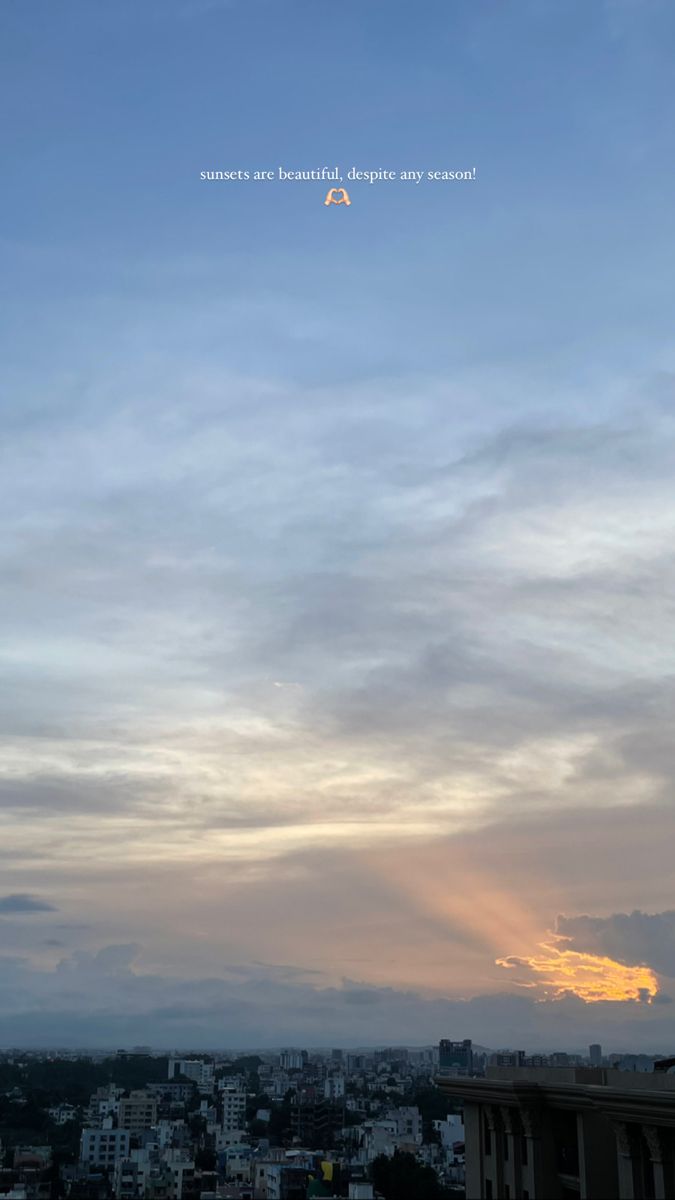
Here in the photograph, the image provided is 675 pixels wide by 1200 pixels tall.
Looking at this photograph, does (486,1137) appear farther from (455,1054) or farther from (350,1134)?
(455,1054)

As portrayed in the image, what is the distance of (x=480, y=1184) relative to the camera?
30656 mm

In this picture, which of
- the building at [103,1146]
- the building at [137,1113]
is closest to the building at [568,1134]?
the building at [103,1146]

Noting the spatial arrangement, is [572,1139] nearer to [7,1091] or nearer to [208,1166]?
[208,1166]

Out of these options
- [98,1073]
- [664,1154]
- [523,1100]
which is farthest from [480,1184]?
[98,1073]

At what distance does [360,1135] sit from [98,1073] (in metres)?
80.0

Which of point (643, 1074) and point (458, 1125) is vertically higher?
point (643, 1074)

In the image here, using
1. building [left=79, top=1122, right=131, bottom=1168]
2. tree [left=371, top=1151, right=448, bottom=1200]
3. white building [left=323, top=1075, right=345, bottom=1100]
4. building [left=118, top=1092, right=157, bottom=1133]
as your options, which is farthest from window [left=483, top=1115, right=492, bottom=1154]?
white building [left=323, top=1075, right=345, bottom=1100]

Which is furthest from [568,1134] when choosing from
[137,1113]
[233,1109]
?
[233,1109]

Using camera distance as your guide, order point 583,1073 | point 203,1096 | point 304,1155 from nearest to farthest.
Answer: point 583,1073
point 304,1155
point 203,1096

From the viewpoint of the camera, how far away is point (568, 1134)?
88.8 feet

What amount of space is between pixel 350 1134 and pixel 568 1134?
60.7 metres

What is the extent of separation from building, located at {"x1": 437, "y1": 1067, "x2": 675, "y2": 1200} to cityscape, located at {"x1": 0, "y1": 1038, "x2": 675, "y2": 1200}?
37 millimetres

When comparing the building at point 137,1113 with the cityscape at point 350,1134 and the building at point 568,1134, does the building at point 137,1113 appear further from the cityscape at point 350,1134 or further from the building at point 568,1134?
the building at point 568,1134

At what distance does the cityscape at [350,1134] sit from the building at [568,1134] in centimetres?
4
